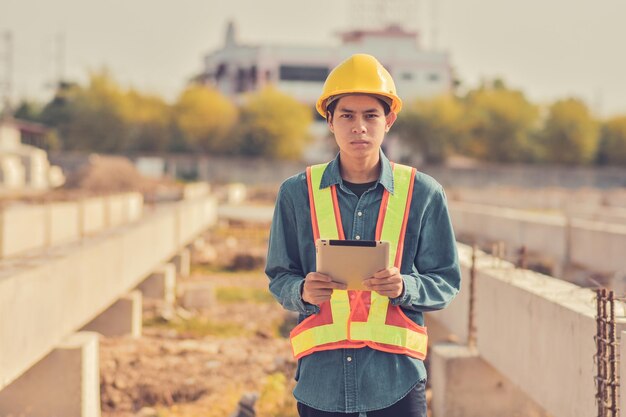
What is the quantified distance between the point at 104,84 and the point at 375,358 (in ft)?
265

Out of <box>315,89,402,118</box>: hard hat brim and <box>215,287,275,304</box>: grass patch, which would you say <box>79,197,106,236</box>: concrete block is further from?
<box>315,89,402,118</box>: hard hat brim

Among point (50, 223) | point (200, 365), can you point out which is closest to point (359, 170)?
point (200, 365)

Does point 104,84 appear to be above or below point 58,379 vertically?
above

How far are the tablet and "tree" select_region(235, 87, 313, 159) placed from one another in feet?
241

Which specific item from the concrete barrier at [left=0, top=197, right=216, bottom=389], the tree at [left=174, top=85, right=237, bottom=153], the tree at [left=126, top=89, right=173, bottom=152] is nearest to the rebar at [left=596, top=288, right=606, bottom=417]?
the concrete barrier at [left=0, top=197, right=216, bottom=389]

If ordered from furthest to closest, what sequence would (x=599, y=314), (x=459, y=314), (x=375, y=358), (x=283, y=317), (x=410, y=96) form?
(x=410, y=96), (x=283, y=317), (x=459, y=314), (x=599, y=314), (x=375, y=358)

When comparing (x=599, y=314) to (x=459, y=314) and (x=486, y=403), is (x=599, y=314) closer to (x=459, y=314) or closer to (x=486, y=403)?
(x=486, y=403)

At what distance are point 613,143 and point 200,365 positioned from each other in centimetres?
7547

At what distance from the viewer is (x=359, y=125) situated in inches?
140

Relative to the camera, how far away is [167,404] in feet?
29.4

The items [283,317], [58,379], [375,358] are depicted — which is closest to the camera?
[375,358]

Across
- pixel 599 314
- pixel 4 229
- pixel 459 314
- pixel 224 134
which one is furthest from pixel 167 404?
pixel 224 134

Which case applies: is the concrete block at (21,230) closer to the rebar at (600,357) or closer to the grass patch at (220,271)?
the grass patch at (220,271)

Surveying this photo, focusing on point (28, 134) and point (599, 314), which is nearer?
point (599, 314)
